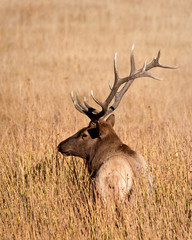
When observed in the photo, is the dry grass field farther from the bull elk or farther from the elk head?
the elk head

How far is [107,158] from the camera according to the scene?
13.2ft

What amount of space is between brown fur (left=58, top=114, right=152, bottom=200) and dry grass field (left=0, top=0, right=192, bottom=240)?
0.17 metres

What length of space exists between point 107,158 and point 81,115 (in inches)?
136

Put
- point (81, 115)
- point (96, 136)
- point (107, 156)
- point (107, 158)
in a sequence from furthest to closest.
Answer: point (81, 115) → point (96, 136) → point (107, 156) → point (107, 158)

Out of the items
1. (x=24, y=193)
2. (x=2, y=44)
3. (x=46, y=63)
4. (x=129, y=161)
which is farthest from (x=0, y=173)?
(x=2, y=44)

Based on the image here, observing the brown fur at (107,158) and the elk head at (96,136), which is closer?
the brown fur at (107,158)

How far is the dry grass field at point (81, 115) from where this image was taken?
3.75 m

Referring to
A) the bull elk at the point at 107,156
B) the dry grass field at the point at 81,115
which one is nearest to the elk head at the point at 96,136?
the bull elk at the point at 107,156

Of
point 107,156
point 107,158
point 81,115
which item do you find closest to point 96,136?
point 107,156

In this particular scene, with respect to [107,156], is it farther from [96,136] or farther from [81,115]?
[81,115]

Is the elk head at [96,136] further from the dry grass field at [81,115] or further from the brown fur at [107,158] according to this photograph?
the dry grass field at [81,115]

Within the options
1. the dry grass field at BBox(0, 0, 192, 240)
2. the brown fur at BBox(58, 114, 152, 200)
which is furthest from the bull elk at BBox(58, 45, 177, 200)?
the dry grass field at BBox(0, 0, 192, 240)

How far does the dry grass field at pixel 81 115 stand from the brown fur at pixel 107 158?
171 mm

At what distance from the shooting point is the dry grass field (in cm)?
375
